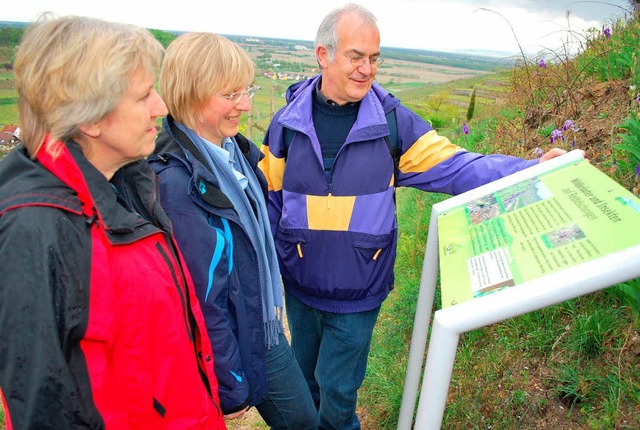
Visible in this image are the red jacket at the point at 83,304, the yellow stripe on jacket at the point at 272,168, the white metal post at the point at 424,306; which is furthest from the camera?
the yellow stripe on jacket at the point at 272,168

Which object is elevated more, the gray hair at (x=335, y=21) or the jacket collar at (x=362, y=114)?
the gray hair at (x=335, y=21)

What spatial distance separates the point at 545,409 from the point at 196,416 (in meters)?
1.61

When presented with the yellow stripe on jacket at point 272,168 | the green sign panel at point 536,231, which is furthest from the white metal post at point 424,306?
the yellow stripe on jacket at point 272,168

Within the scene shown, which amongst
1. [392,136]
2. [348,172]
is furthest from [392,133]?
[348,172]

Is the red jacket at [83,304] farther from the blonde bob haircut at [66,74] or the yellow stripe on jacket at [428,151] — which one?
the yellow stripe on jacket at [428,151]

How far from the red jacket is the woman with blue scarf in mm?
136

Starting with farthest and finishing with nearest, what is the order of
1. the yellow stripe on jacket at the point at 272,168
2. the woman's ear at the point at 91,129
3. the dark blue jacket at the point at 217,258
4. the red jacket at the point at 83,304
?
the yellow stripe on jacket at the point at 272,168
the dark blue jacket at the point at 217,258
the woman's ear at the point at 91,129
the red jacket at the point at 83,304

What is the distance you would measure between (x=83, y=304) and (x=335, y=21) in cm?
161

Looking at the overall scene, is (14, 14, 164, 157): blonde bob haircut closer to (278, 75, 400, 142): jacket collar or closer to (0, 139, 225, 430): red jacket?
(0, 139, 225, 430): red jacket

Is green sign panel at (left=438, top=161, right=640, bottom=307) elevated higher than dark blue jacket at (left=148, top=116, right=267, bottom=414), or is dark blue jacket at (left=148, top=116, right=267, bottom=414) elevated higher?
green sign panel at (left=438, top=161, right=640, bottom=307)

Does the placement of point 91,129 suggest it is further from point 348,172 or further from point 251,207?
point 348,172

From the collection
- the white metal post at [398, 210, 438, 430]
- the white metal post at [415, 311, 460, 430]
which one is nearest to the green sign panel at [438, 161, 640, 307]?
the white metal post at [415, 311, 460, 430]

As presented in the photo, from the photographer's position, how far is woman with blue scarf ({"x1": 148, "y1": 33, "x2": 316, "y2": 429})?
1.51 metres

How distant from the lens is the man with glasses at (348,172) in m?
2.07
